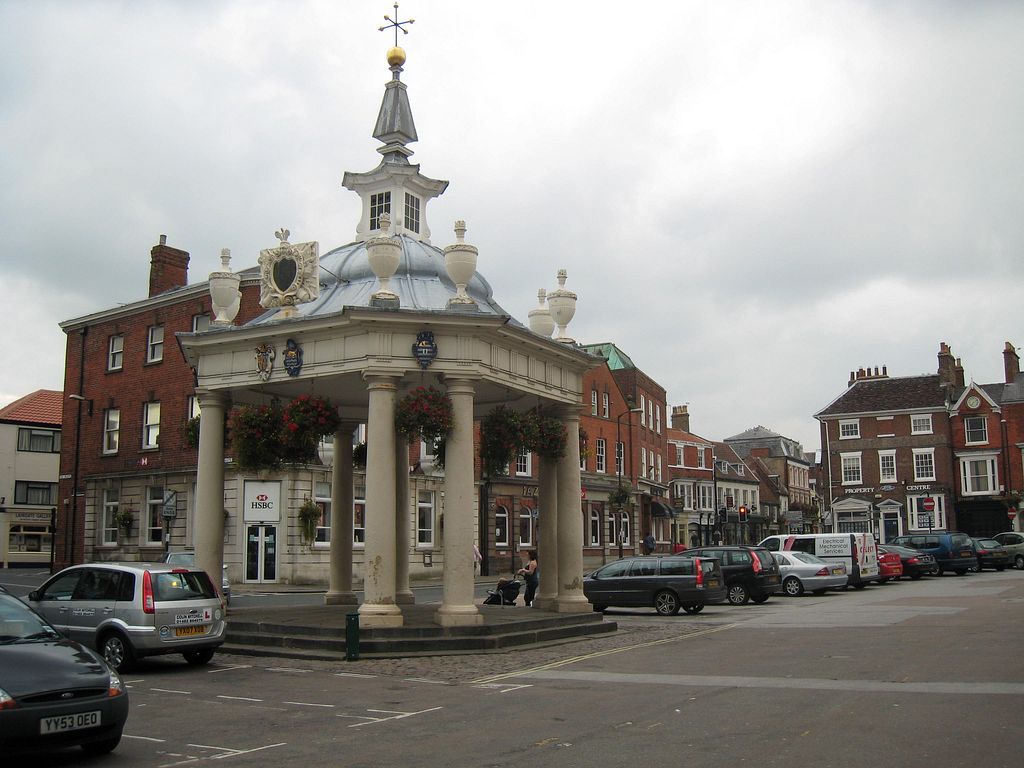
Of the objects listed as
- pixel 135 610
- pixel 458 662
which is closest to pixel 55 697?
pixel 135 610

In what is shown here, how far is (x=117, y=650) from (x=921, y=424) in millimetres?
60892

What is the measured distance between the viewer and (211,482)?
18.1 meters

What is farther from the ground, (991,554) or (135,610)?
(135,610)

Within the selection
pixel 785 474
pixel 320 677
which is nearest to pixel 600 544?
pixel 320 677

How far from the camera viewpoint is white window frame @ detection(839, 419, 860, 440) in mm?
67500

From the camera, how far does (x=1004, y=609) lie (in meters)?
22.5

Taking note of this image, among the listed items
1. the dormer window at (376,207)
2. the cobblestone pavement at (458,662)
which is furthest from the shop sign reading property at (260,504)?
the cobblestone pavement at (458,662)

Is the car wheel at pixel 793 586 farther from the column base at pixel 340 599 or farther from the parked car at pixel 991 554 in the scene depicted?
the column base at pixel 340 599

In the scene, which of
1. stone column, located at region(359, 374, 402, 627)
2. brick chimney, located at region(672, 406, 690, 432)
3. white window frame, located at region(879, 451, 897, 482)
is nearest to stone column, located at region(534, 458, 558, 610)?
stone column, located at region(359, 374, 402, 627)

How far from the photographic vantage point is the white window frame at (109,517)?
42375mm

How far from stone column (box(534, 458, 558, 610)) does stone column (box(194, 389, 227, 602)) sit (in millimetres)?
6003

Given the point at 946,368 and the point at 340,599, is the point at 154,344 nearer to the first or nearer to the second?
the point at 340,599

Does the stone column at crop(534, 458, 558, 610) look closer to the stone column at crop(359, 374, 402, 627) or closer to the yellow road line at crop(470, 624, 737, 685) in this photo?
the yellow road line at crop(470, 624, 737, 685)

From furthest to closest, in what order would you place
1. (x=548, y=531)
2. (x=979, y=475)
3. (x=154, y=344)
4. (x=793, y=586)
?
(x=979, y=475)
(x=154, y=344)
(x=793, y=586)
(x=548, y=531)
